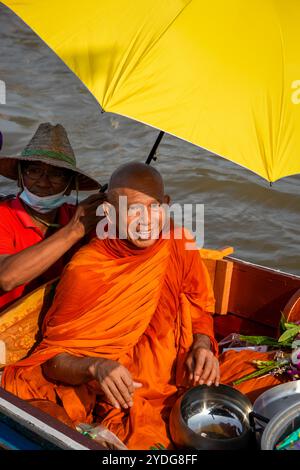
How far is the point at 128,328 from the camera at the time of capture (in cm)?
335

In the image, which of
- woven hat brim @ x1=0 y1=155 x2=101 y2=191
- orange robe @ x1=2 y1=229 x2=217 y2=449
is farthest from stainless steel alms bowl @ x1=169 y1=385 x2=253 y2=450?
woven hat brim @ x1=0 y1=155 x2=101 y2=191

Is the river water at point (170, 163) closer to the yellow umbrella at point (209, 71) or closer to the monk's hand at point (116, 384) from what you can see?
the monk's hand at point (116, 384)

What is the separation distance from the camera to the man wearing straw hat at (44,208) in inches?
131

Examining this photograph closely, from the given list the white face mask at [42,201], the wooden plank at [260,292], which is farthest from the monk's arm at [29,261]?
the wooden plank at [260,292]

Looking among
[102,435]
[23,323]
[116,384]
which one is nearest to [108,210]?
[23,323]

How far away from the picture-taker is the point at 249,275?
4.29 m

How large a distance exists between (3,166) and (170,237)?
1042 mm

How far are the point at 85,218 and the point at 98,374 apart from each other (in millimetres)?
792

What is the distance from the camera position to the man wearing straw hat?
334 centimetres

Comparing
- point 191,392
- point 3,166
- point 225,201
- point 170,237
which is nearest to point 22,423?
point 191,392

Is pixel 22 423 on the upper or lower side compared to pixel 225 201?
lower

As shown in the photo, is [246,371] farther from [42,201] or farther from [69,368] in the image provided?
[42,201]
